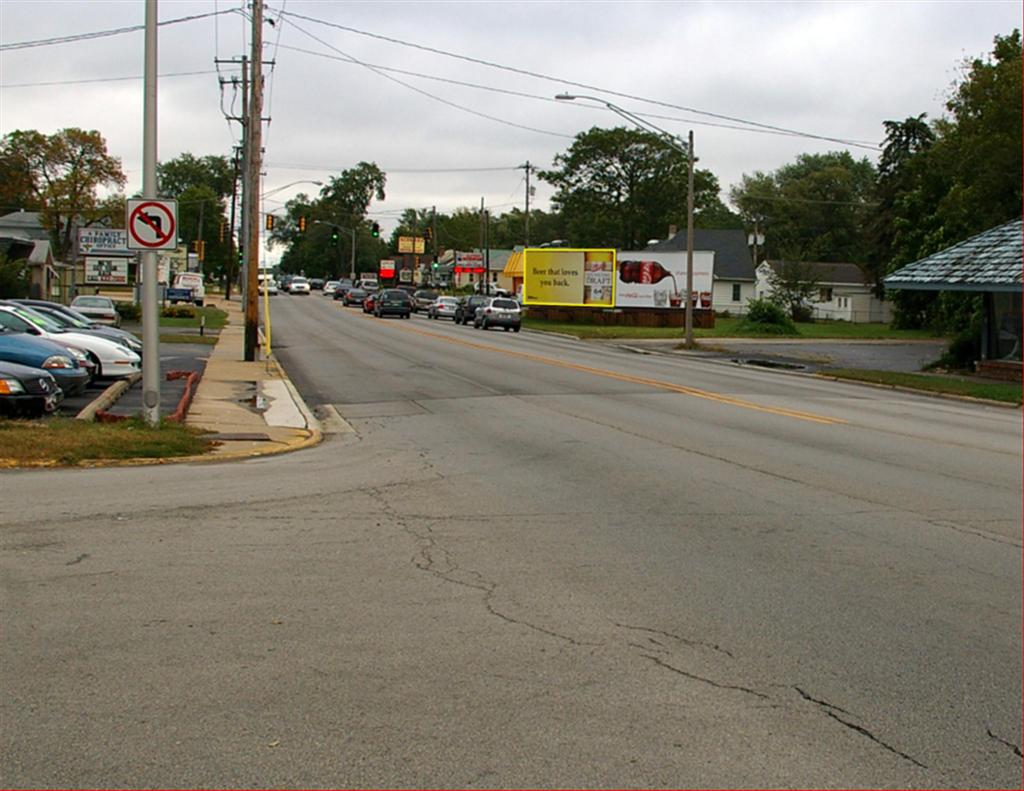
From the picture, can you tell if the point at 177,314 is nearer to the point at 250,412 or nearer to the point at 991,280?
the point at 991,280

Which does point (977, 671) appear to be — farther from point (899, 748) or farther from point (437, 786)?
point (437, 786)

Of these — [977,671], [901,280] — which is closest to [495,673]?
[977,671]

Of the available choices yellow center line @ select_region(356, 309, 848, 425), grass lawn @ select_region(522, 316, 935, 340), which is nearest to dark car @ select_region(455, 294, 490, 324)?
grass lawn @ select_region(522, 316, 935, 340)

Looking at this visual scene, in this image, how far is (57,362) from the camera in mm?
18625

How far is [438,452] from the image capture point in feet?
47.1

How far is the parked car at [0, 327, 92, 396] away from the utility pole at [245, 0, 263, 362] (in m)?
10.9

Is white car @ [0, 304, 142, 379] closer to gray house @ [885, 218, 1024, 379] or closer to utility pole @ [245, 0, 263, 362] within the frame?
utility pole @ [245, 0, 263, 362]

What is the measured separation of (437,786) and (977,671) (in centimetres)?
324

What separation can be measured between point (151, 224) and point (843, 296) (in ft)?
263

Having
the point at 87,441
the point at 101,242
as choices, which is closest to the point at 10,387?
the point at 87,441

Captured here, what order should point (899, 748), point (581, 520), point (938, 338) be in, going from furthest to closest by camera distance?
point (938, 338)
point (581, 520)
point (899, 748)

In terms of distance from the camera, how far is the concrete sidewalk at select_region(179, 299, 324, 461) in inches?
595

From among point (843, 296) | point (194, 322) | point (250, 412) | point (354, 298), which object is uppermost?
point (843, 296)

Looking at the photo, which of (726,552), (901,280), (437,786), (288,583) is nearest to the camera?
(437,786)
